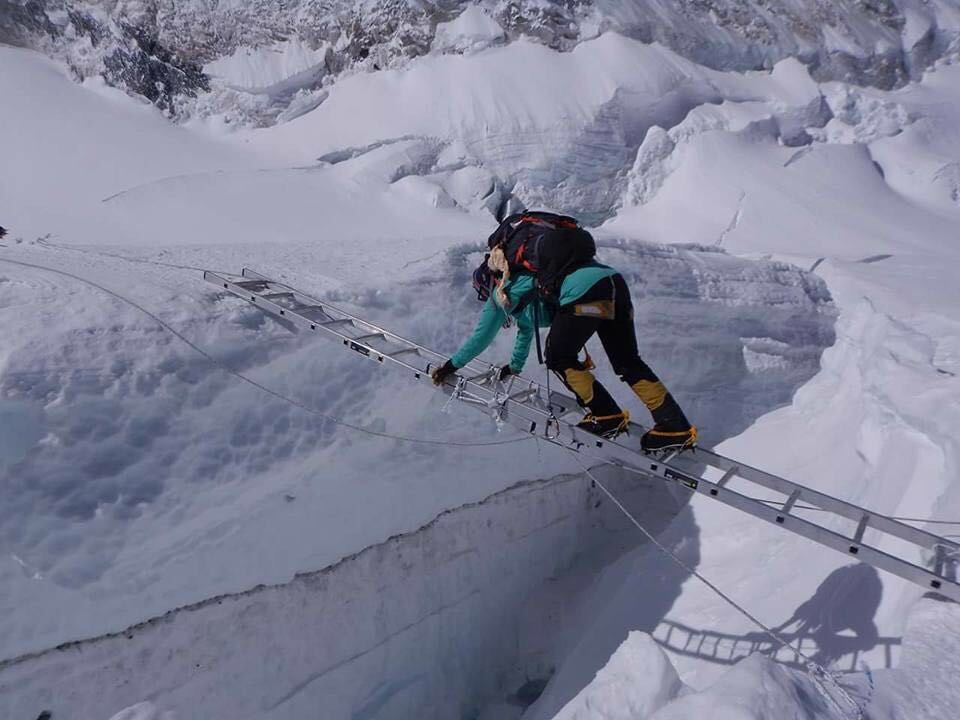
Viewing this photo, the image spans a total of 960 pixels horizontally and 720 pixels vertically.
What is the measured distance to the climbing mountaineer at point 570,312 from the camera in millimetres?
3271

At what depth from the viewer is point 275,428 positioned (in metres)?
3.69

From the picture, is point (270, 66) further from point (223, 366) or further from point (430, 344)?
point (223, 366)

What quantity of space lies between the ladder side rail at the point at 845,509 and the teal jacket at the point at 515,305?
940 mm

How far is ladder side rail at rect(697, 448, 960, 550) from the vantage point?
9.19 feet

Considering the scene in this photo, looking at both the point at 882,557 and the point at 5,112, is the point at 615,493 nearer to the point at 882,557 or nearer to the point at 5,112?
the point at 882,557

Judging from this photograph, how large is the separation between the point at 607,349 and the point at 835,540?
1.31 meters

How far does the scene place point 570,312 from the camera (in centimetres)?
329

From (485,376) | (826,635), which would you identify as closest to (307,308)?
(485,376)

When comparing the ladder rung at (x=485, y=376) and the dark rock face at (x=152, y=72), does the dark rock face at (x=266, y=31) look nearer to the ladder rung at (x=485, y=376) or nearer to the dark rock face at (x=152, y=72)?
the dark rock face at (x=152, y=72)

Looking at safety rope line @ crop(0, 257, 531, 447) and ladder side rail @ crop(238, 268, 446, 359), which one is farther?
ladder side rail @ crop(238, 268, 446, 359)

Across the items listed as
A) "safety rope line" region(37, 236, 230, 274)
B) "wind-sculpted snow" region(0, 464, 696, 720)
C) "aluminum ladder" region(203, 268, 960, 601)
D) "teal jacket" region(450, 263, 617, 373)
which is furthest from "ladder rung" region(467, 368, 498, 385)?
"safety rope line" region(37, 236, 230, 274)

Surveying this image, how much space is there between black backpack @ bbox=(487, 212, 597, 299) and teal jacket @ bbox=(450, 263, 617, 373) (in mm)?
44

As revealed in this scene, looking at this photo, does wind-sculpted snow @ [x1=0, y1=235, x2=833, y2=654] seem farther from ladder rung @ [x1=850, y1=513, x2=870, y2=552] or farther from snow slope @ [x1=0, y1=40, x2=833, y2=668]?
ladder rung @ [x1=850, y1=513, x2=870, y2=552]

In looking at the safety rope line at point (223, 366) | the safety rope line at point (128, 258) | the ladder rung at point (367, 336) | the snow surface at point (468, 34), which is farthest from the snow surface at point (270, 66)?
the ladder rung at point (367, 336)
